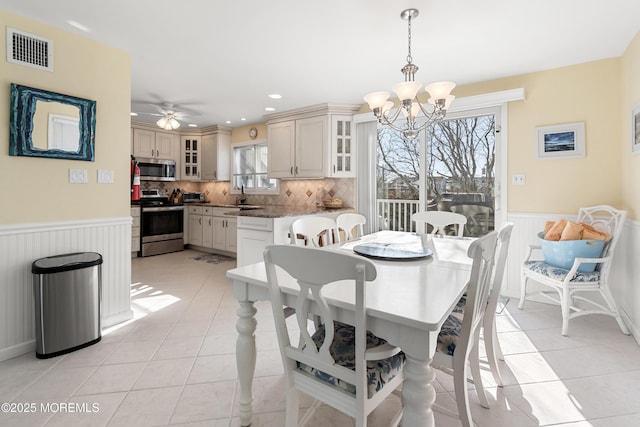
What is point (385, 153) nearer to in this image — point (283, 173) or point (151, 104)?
point (283, 173)

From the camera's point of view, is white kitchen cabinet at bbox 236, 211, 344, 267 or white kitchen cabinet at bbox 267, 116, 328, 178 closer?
white kitchen cabinet at bbox 236, 211, 344, 267

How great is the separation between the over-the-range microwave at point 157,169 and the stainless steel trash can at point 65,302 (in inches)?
140

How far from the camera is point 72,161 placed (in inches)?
92.9

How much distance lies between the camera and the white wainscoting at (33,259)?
2.09 m

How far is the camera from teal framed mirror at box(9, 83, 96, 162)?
210 cm

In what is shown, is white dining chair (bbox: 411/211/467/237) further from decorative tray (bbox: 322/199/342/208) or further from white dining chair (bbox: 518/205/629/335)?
decorative tray (bbox: 322/199/342/208)

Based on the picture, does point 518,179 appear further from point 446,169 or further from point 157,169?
point 157,169

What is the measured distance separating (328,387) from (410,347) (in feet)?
1.18

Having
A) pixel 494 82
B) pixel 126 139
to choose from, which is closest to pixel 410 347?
pixel 126 139

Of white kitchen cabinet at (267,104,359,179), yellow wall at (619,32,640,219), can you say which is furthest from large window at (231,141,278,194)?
yellow wall at (619,32,640,219)

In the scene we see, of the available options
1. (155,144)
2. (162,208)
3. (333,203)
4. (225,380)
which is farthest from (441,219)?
(155,144)

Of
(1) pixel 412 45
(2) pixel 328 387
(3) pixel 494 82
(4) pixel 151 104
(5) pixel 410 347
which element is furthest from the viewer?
(4) pixel 151 104

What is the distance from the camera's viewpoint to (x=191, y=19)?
2.22m

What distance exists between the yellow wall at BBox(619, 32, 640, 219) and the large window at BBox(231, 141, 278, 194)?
442cm
